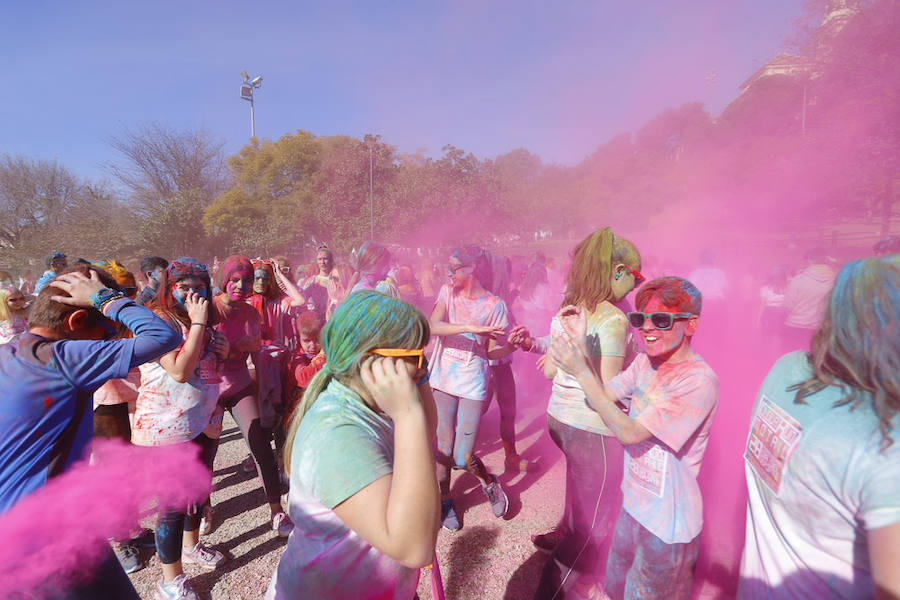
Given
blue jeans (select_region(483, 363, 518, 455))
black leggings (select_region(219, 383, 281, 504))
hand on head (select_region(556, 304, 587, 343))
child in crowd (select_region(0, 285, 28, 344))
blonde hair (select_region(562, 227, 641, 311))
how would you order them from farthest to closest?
blue jeans (select_region(483, 363, 518, 455)) < child in crowd (select_region(0, 285, 28, 344)) < black leggings (select_region(219, 383, 281, 504)) < blonde hair (select_region(562, 227, 641, 311)) < hand on head (select_region(556, 304, 587, 343))

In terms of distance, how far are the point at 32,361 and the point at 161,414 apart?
1.02m

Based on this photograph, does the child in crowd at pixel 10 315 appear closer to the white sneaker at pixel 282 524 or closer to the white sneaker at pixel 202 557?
the white sneaker at pixel 202 557

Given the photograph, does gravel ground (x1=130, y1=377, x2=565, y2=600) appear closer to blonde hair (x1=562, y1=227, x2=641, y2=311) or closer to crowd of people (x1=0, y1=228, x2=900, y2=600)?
crowd of people (x1=0, y1=228, x2=900, y2=600)

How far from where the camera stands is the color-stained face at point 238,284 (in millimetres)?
3496

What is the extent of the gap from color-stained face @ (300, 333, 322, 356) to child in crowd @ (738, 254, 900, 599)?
325 centimetres

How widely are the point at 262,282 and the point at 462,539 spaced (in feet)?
10.1

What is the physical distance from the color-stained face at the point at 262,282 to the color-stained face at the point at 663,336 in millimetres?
3657

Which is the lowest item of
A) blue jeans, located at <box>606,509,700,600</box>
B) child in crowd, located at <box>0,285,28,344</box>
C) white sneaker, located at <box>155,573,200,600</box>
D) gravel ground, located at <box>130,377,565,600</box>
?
gravel ground, located at <box>130,377,565,600</box>

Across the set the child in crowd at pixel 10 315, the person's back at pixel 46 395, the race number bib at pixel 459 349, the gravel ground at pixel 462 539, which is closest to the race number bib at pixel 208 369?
the person's back at pixel 46 395

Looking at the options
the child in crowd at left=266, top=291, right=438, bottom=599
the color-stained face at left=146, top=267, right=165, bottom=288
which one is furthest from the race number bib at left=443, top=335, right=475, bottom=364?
the color-stained face at left=146, top=267, right=165, bottom=288

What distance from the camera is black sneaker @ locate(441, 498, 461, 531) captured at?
132 inches

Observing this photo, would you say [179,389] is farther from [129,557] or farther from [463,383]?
[463,383]

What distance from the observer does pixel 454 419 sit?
3457 mm

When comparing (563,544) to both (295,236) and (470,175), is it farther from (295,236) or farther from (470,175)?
(295,236)
